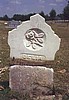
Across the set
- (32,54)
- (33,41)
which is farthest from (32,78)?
(33,41)

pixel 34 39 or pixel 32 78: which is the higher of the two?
pixel 34 39

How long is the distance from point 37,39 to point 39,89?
0.99 metres

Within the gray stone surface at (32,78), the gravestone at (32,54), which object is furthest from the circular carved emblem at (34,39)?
the gray stone surface at (32,78)

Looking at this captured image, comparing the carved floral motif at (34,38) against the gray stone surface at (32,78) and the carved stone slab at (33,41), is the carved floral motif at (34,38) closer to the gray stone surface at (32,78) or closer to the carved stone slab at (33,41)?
the carved stone slab at (33,41)

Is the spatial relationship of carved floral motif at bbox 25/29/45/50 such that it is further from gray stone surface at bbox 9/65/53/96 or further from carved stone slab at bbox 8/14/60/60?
gray stone surface at bbox 9/65/53/96

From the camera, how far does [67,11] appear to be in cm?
5812

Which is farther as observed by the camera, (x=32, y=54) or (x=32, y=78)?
(x=32, y=54)

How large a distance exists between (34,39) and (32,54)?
0.31 m

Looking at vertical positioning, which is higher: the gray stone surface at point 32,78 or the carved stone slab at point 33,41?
the carved stone slab at point 33,41

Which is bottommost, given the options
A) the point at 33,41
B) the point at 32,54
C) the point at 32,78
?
the point at 32,78

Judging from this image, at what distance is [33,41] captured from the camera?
7617mm

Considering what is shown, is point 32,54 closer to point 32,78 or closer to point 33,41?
point 33,41

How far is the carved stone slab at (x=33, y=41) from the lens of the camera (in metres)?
7.52

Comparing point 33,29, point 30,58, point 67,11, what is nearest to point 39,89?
point 30,58
